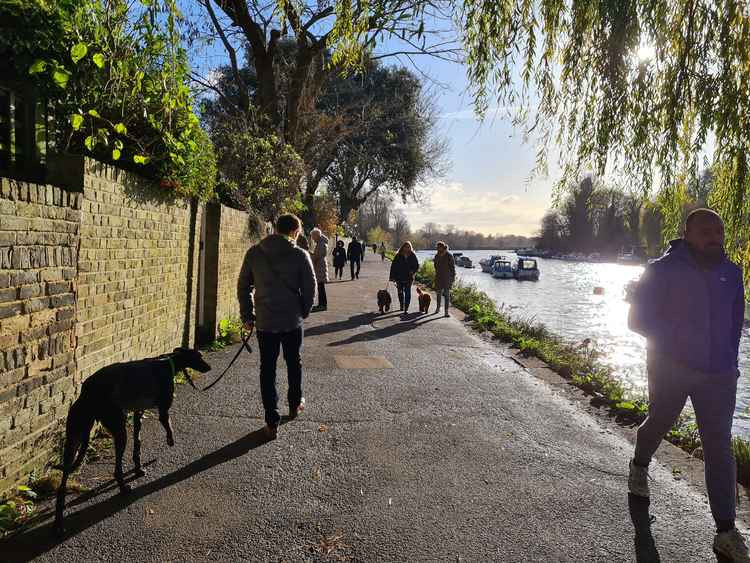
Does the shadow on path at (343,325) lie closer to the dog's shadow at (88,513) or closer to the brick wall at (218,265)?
the brick wall at (218,265)

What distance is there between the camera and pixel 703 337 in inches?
115

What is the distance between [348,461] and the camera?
3.83 meters

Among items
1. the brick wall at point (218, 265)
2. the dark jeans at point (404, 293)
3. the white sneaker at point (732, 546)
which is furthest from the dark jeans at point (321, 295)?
the white sneaker at point (732, 546)

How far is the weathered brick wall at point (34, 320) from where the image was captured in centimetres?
296

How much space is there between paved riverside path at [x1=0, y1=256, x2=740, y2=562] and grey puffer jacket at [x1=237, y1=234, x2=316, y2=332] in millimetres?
982

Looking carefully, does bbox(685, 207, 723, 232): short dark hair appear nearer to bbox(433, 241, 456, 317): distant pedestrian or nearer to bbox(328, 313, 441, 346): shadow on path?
bbox(328, 313, 441, 346): shadow on path

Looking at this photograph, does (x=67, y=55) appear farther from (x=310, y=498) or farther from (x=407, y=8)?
(x=310, y=498)

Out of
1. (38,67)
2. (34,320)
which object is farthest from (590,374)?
(38,67)

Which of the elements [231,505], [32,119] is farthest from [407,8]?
[231,505]

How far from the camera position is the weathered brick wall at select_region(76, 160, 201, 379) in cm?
402

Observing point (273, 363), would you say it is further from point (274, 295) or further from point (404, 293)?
point (404, 293)

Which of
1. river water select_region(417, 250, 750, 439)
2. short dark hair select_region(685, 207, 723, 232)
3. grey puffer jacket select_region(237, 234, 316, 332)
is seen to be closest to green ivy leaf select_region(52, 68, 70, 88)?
grey puffer jacket select_region(237, 234, 316, 332)

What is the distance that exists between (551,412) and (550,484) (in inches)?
72.2

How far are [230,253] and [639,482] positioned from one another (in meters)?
7.13
